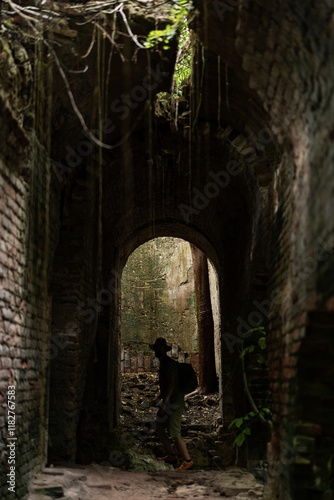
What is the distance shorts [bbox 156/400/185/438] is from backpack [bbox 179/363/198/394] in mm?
314

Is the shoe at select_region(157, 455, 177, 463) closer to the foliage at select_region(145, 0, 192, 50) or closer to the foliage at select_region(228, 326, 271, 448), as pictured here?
the foliage at select_region(228, 326, 271, 448)

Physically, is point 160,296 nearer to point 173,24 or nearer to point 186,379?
point 186,379

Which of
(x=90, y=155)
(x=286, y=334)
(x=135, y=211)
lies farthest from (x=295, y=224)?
(x=135, y=211)

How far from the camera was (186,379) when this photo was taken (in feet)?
27.2

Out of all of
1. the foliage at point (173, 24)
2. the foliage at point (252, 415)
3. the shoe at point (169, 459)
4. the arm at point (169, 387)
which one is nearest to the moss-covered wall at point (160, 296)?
the shoe at point (169, 459)

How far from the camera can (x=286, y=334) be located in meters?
4.61

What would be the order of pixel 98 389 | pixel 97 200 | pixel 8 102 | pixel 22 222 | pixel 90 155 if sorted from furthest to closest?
pixel 98 389, pixel 97 200, pixel 90 155, pixel 22 222, pixel 8 102

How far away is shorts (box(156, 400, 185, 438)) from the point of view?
7902 mm

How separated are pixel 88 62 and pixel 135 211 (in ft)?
14.9

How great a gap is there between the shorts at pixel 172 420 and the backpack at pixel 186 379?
1.03 feet

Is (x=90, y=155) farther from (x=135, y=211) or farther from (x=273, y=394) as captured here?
(x=273, y=394)

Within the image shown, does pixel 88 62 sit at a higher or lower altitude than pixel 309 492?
higher

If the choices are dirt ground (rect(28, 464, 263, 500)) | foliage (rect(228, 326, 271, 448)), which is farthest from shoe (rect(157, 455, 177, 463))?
foliage (rect(228, 326, 271, 448))

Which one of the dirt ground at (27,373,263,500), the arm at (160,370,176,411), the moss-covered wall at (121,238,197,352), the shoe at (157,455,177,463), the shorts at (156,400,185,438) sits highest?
the moss-covered wall at (121,238,197,352)
